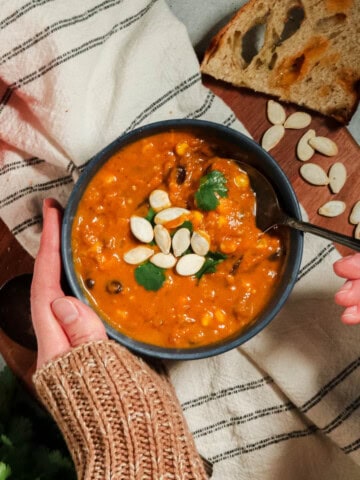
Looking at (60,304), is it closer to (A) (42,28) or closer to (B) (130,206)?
(B) (130,206)

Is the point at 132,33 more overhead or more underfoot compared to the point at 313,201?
more overhead

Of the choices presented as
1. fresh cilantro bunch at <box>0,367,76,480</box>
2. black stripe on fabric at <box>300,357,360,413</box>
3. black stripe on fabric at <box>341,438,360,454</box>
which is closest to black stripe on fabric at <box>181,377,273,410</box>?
black stripe on fabric at <box>300,357,360,413</box>

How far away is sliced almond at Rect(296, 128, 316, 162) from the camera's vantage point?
1.74 metres

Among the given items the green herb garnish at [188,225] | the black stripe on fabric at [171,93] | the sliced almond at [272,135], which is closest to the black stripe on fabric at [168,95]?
the black stripe on fabric at [171,93]

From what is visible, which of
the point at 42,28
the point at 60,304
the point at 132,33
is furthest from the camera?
the point at 132,33

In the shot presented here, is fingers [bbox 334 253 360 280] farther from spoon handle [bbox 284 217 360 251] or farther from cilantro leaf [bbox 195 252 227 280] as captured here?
cilantro leaf [bbox 195 252 227 280]

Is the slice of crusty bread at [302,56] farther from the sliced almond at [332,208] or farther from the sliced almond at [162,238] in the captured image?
the sliced almond at [162,238]

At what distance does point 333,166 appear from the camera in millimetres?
1738

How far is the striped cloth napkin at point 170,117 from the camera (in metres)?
1.63

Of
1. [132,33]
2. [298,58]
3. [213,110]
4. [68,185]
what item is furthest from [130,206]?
[298,58]

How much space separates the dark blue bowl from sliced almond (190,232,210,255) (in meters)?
0.19

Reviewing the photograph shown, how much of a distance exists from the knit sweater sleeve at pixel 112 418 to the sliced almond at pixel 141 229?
251 mm

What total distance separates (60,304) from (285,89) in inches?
32.8

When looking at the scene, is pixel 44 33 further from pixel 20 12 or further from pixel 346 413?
pixel 346 413
